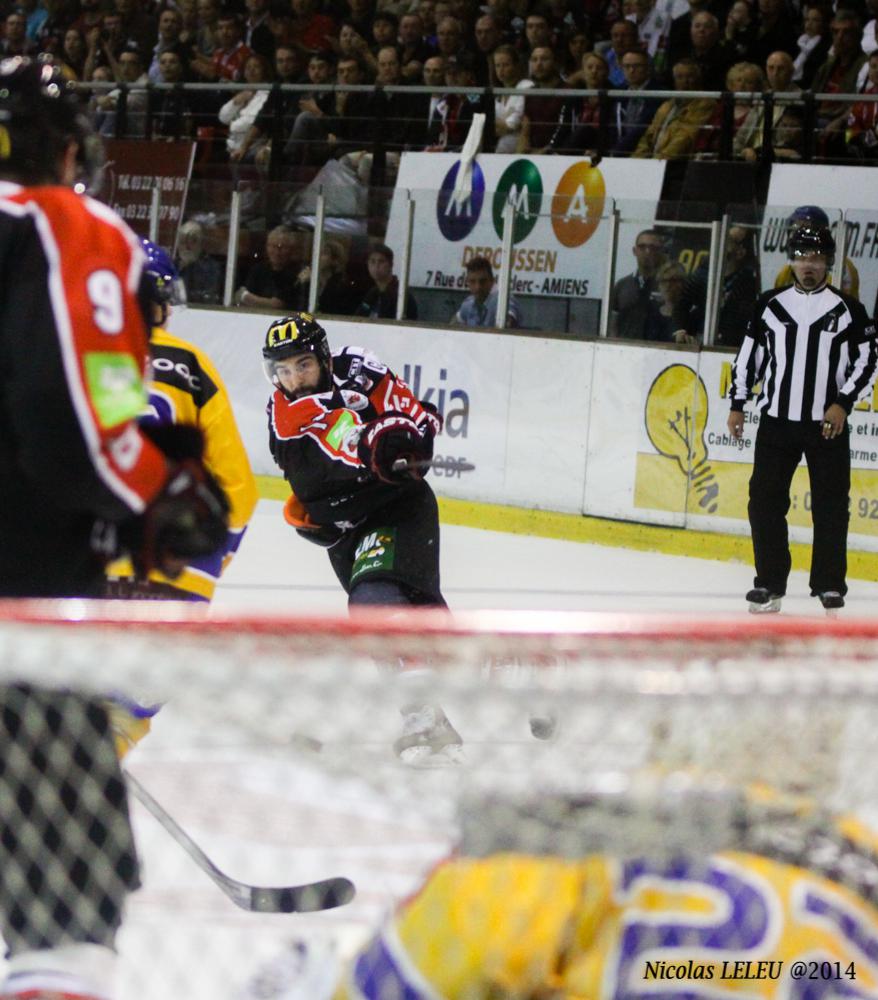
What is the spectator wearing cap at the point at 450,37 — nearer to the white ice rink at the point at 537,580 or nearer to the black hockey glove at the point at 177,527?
the white ice rink at the point at 537,580

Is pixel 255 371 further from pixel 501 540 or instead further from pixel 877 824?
pixel 877 824

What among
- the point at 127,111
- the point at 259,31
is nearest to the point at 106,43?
the point at 259,31

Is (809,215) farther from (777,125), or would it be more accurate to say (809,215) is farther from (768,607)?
(768,607)

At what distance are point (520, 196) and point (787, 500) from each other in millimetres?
2535

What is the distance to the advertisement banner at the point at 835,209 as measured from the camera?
23.4ft

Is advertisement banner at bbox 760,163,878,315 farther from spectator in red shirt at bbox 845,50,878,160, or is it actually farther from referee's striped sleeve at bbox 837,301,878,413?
referee's striped sleeve at bbox 837,301,878,413

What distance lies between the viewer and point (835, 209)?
286 inches

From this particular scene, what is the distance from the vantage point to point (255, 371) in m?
9.33

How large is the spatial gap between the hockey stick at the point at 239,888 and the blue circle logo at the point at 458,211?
625cm

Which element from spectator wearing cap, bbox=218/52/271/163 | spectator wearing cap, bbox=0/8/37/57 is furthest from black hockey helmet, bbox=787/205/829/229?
spectator wearing cap, bbox=0/8/37/57

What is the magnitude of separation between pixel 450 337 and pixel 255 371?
133 centimetres

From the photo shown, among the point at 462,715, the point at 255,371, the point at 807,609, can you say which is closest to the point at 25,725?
the point at 462,715

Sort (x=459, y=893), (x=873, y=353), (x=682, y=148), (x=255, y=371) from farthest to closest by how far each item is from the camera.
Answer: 1. (x=255, y=371)
2. (x=682, y=148)
3. (x=873, y=353)
4. (x=459, y=893)

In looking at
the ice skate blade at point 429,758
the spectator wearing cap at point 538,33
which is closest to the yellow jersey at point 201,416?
the ice skate blade at point 429,758
